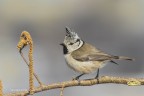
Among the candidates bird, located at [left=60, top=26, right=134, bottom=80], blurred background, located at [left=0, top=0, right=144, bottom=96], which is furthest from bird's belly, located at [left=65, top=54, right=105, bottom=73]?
blurred background, located at [left=0, top=0, right=144, bottom=96]

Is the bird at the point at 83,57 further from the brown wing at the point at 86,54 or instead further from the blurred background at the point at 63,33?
the blurred background at the point at 63,33

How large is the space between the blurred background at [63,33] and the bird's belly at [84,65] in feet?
7.34

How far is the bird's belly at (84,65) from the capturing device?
100 inches

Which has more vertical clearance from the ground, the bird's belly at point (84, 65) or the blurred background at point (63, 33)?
the blurred background at point (63, 33)

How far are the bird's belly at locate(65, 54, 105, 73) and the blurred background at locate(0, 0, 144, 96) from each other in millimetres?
2236

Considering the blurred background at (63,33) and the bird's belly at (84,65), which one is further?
the blurred background at (63,33)

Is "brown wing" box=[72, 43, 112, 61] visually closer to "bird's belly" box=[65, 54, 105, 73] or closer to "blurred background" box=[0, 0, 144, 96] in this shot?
"bird's belly" box=[65, 54, 105, 73]

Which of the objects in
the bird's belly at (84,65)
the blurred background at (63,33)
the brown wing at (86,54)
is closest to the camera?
the bird's belly at (84,65)

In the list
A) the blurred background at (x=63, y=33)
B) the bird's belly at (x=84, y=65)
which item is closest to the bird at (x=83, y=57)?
the bird's belly at (x=84, y=65)

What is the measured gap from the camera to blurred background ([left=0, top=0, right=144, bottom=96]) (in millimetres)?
5930

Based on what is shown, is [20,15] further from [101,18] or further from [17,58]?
[17,58]

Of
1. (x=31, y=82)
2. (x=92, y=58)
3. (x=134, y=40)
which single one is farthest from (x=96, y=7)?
(x=31, y=82)

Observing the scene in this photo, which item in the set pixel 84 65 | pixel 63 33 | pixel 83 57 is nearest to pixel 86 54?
pixel 83 57

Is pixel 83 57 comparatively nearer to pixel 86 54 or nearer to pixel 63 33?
pixel 86 54
